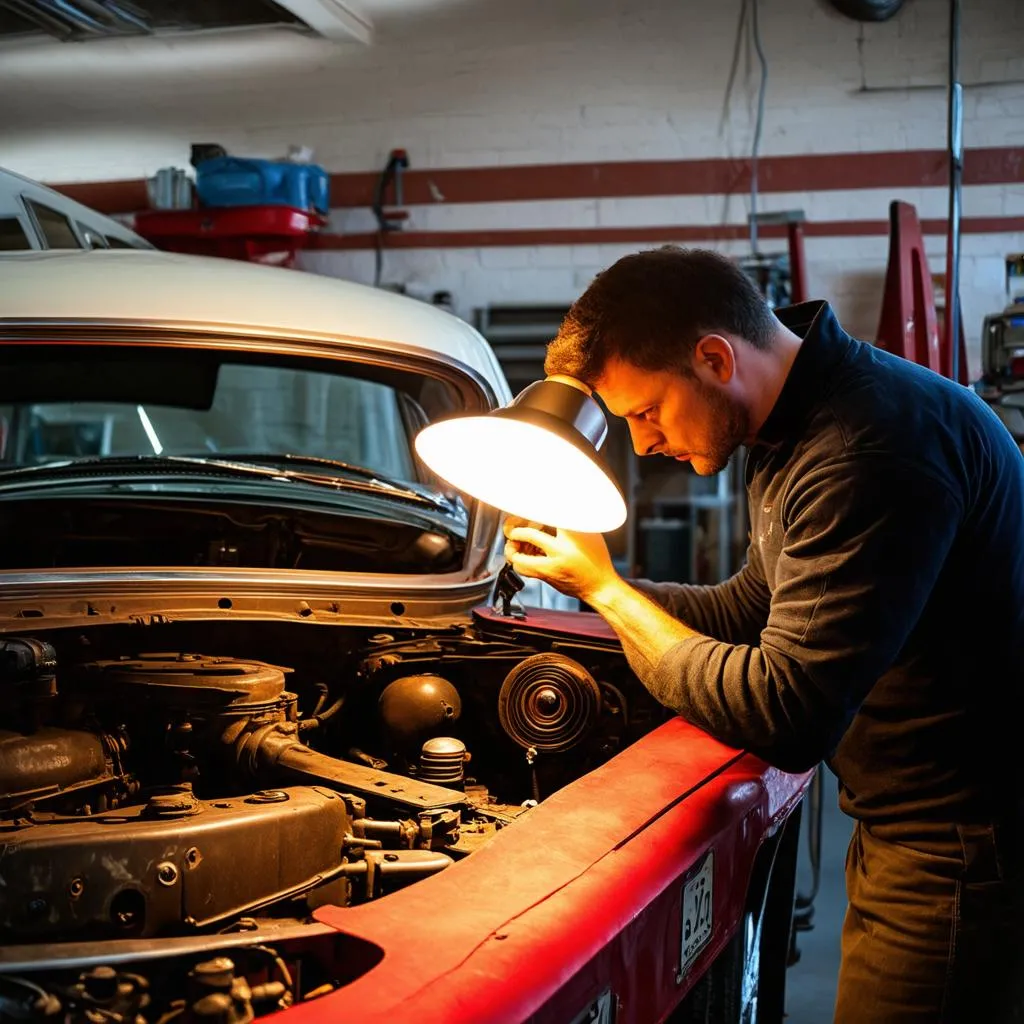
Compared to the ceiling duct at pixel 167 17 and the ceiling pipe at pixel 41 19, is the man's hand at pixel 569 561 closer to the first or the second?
the ceiling duct at pixel 167 17

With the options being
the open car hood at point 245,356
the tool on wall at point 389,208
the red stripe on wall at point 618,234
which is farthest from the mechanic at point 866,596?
the tool on wall at point 389,208

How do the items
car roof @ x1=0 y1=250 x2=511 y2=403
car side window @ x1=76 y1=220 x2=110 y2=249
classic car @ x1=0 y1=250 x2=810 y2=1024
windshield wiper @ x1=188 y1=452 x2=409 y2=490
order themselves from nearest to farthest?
1. classic car @ x1=0 y1=250 x2=810 y2=1024
2. car roof @ x1=0 y1=250 x2=511 y2=403
3. windshield wiper @ x1=188 y1=452 x2=409 y2=490
4. car side window @ x1=76 y1=220 x2=110 y2=249

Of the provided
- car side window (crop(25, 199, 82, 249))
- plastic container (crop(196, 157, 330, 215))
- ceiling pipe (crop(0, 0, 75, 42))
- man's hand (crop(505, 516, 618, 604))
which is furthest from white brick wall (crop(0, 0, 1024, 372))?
man's hand (crop(505, 516, 618, 604))

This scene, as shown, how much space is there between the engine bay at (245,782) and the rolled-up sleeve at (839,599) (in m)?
0.56

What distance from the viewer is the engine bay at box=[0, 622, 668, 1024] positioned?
141cm

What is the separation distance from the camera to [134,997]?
136 cm

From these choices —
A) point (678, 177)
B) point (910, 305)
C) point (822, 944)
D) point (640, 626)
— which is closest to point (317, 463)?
point (640, 626)

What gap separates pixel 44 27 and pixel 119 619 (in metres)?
6.80

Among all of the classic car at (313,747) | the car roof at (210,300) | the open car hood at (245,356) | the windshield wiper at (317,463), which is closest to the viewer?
the classic car at (313,747)

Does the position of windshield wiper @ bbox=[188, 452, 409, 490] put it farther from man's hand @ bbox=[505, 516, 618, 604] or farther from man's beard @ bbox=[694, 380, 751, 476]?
man's beard @ bbox=[694, 380, 751, 476]

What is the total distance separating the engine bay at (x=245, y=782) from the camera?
1.41m

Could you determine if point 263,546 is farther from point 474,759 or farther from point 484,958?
point 484,958

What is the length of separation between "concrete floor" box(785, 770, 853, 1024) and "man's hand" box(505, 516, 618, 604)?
2213 millimetres

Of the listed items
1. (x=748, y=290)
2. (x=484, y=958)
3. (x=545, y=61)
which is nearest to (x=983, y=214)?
(x=545, y=61)
